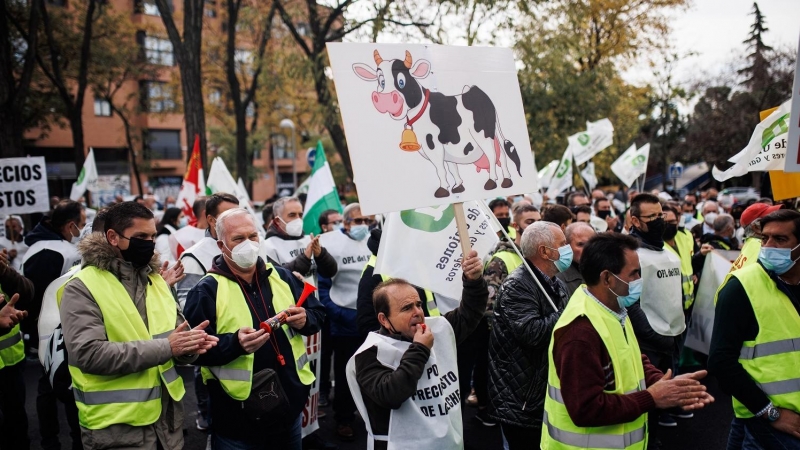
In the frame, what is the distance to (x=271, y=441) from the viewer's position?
3623 mm

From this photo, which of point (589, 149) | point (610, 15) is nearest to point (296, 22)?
point (589, 149)

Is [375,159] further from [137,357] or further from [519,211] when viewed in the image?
[519,211]

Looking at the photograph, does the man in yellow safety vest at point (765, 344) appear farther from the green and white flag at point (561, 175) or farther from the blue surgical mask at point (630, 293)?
the green and white flag at point (561, 175)

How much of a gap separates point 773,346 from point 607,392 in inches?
42.4

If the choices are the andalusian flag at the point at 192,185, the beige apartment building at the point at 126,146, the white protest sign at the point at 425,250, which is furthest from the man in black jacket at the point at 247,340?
the beige apartment building at the point at 126,146

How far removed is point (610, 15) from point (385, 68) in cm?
2338

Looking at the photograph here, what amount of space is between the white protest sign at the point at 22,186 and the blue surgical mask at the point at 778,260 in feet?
21.4

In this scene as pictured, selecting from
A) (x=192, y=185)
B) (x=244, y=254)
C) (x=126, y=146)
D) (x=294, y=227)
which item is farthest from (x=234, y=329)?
(x=126, y=146)

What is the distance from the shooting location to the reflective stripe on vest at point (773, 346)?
3.14 meters

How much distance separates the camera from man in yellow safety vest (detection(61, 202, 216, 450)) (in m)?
3.06

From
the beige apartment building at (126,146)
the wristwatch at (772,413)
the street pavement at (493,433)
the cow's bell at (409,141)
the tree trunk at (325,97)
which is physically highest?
the beige apartment building at (126,146)

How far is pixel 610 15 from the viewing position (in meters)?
24.0

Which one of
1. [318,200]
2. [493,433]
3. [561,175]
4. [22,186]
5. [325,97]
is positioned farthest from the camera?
[325,97]

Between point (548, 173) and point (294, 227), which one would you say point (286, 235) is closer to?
point (294, 227)
